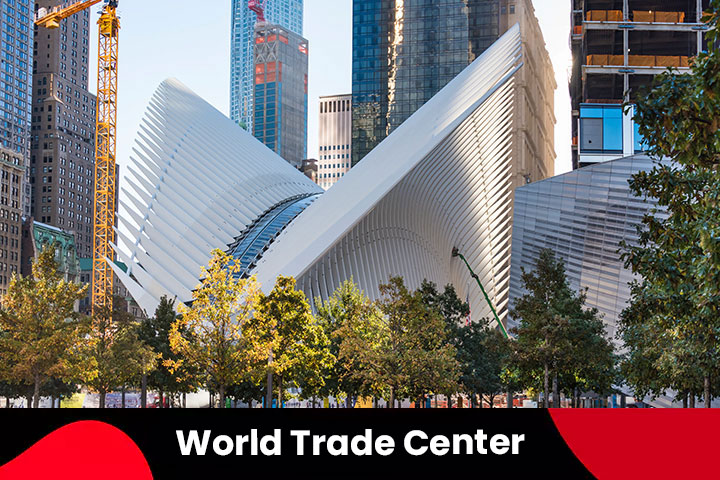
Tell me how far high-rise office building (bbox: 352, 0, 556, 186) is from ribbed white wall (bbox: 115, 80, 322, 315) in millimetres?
94472

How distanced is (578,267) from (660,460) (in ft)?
146

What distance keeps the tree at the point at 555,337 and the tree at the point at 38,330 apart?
2028 cm

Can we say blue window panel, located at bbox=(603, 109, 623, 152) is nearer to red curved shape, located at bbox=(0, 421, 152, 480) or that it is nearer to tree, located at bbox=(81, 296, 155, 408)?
tree, located at bbox=(81, 296, 155, 408)

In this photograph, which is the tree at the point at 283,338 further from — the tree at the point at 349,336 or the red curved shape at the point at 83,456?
the red curved shape at the point at 83,456

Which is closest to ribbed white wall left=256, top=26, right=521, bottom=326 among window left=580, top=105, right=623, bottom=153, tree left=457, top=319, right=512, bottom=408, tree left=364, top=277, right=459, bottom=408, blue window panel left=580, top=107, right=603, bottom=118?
blue window panel left=580, top=107, right=603, bottom=118

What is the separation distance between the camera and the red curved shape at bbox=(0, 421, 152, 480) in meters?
10.8

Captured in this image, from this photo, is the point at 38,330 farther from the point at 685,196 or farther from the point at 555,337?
the point at 685,196

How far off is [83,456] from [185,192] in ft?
177

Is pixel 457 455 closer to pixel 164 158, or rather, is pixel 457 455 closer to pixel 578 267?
pixel 578 267

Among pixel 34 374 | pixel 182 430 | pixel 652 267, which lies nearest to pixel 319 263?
pixel 34 374


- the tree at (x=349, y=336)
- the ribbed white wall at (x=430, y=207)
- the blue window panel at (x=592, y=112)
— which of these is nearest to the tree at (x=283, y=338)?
the tree at (x=349, y=336)

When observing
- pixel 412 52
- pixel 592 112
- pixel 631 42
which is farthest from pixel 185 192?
pixel 412 52

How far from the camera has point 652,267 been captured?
16.6m

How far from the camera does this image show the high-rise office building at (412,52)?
167 m
